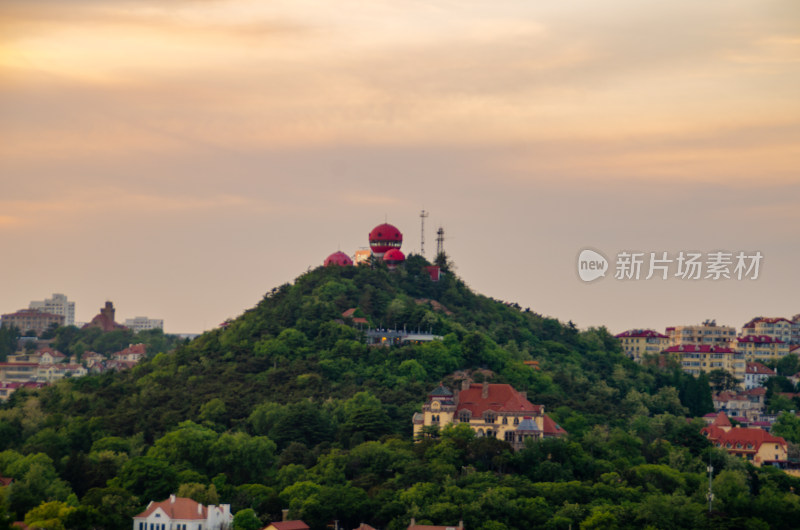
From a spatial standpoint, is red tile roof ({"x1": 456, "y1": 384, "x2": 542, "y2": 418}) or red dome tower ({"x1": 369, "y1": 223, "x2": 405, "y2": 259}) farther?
red dome tower ({"x1": 369, "y1": 223, "x2": 405, "y2": 259})

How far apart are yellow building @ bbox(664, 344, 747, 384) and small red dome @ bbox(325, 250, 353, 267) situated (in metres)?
52.7

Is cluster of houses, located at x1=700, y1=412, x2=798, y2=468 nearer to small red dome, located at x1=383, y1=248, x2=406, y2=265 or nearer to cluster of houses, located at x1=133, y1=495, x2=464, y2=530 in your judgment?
small red dome, located at x1=383, y1=248, x2=406, y2=265

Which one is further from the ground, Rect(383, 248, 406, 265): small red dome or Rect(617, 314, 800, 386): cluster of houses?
Rect(383, 248, 406, 265): small red dome

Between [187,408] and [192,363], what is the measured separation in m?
13.8

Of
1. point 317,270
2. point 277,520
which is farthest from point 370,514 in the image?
point 317,270

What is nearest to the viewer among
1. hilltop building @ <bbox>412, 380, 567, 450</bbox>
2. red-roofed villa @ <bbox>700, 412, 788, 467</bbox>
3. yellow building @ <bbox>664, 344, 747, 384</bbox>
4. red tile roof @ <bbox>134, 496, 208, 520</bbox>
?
red tile roof @ <bbox>134, 496, 208, 520</bbox>

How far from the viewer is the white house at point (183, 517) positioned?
98688 millimetres

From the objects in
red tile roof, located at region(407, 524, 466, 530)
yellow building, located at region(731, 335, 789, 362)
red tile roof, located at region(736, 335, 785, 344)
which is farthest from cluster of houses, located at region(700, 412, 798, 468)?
red tile roof, located at region(736, 335, 785, 344)

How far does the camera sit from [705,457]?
385ft

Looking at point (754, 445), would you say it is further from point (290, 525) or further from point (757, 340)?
point (757, 340)

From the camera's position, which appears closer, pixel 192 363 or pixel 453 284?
pixel 192 363

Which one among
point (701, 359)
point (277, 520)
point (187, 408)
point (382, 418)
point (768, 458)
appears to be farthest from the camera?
point (701, 359)

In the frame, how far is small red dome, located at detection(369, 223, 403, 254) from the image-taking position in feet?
502

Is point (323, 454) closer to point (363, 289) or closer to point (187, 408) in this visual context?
point (187, 408)
